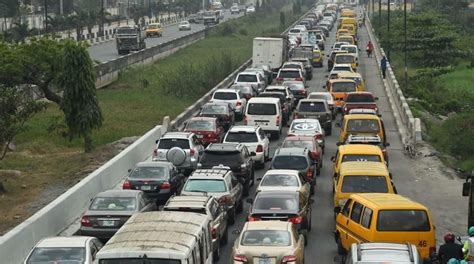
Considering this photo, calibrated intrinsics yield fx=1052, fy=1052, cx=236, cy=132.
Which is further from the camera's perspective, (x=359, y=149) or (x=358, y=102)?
(x=358, y=102)

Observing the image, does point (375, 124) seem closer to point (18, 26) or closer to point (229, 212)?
point (229, 212)

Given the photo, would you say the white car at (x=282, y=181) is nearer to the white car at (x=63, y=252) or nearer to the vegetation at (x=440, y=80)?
the white car at (x=63, y=252)

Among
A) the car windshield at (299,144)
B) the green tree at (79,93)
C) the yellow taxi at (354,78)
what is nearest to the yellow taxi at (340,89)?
the yellow taxi at (354,78)

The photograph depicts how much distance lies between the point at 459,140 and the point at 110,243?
28.7 metres

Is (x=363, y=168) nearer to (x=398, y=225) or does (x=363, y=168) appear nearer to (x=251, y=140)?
(x=398, y=225)

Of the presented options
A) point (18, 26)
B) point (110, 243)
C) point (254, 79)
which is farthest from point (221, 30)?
point (110, 243)

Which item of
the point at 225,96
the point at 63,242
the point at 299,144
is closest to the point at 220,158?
the point at 299,144

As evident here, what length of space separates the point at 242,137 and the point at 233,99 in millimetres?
11862

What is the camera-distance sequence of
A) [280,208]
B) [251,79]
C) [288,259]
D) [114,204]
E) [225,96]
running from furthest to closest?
[251,79] < [225,96] < [114,204] < [280,208] < [288,259]

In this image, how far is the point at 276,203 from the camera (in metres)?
23.0

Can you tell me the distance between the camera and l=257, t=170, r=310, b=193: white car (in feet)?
83.3

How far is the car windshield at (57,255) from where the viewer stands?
61.6 feet

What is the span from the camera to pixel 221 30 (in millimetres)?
113500

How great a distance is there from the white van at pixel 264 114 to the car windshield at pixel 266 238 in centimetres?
1961
